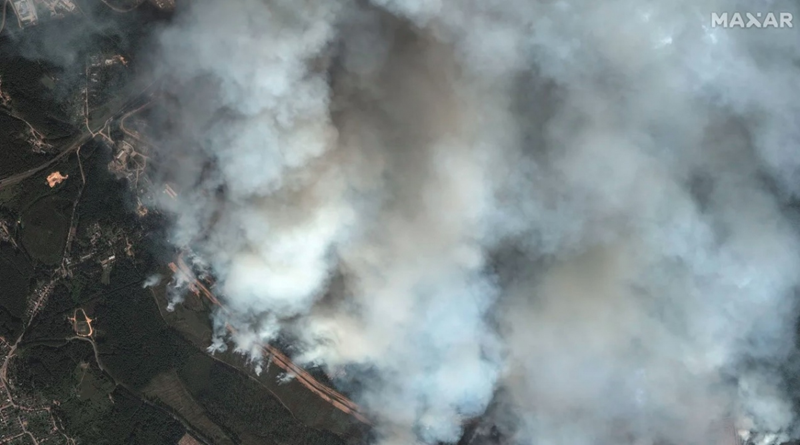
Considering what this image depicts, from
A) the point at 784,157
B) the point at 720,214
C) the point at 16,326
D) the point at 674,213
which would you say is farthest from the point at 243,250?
the point at 784,157

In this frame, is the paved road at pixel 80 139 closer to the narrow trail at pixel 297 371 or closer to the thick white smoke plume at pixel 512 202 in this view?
the thick white smoke plume at pixel 512 202

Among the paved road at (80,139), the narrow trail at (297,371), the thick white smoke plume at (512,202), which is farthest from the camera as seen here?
the paved road at (80,139)

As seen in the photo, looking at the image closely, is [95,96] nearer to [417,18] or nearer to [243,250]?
[243,250]

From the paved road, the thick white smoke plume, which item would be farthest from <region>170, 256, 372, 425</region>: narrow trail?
the paved road

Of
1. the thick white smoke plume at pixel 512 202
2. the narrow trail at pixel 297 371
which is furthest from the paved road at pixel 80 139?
the narrow trail at pixel 297 371

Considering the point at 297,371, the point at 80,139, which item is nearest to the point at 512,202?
the point at 297,371

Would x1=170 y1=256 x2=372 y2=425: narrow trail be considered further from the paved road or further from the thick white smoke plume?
the paved road

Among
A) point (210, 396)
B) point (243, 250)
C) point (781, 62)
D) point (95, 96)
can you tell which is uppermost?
point (781, 62)

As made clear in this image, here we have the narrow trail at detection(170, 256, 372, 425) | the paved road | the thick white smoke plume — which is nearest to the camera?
the thick white smoke plume
